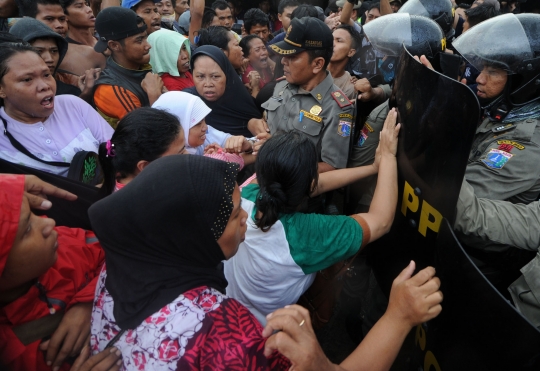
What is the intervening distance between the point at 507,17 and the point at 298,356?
1.95 meters

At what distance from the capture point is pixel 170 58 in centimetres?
372

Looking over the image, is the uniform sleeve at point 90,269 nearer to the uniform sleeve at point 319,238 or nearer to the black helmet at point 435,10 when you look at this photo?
the uniform sleeve at point 319,238

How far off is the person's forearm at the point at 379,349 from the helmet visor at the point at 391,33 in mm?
1991

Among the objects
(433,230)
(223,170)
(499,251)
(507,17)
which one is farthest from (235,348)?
(507,17)

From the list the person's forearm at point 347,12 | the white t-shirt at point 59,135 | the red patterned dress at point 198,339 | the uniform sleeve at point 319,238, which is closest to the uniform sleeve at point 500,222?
the uniform sleeve at point 319,238

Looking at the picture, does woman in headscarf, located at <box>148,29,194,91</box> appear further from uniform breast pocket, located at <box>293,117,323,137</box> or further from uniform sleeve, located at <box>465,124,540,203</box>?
uniform sleeve, located at <box>465,124,540,203</box>

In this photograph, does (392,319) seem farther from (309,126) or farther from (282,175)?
(309,126)

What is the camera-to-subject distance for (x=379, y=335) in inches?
50.0

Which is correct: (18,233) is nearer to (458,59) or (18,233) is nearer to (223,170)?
(223,170)

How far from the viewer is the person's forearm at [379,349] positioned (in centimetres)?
124

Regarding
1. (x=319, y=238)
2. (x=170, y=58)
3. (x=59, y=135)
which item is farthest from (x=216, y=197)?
(x=170, y=58)

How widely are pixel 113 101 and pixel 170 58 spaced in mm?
1065

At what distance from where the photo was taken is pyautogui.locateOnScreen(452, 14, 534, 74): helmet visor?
1.80m

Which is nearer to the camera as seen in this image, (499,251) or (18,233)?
(18,233)
